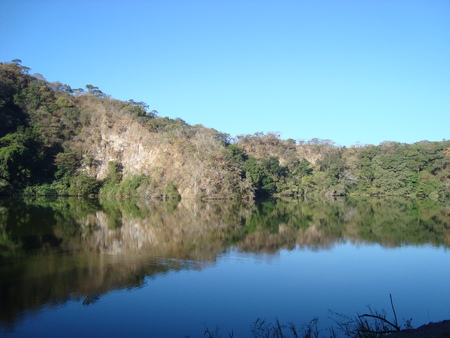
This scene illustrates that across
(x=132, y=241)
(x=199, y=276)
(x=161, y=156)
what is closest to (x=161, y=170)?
(x=161, y=156)

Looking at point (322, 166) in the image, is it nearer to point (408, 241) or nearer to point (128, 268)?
point (408, 241)

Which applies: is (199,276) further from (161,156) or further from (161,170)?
(161,156)

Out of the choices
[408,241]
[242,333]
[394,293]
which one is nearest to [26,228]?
[242,333]

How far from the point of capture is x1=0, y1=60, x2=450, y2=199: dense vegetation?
44.8 metres

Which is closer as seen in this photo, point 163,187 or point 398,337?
point 398,337

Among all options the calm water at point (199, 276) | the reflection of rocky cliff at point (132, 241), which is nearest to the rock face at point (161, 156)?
the reflection of rocky cliff at point (132, 241)

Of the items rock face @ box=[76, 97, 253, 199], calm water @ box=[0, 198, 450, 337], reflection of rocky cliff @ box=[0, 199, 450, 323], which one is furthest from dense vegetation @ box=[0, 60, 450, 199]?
calm water @ box=[0, 198, 450, 337]

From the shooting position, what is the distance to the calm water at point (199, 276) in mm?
8406

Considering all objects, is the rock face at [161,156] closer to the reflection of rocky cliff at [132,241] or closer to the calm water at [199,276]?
the reflection of rocky cliff at [132,241]

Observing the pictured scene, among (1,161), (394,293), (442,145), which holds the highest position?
(442,145)

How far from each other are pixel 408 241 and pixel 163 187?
3144 centimetres

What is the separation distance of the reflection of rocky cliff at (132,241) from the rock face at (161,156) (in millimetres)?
17040

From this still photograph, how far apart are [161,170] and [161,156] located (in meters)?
2.68

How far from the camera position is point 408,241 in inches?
760
